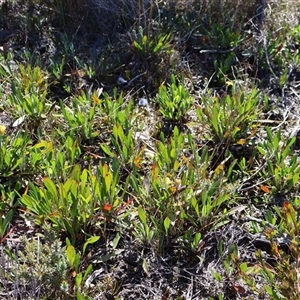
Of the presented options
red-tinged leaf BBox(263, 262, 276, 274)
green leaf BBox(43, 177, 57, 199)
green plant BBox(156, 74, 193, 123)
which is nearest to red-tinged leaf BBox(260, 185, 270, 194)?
red-tinged leaf BBox(263, 262, 276, 274)

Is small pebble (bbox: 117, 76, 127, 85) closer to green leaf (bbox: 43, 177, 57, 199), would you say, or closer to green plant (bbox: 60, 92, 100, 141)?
green plant (bbox: 60, 92, 100, 141)

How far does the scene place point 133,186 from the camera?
2.56 metres

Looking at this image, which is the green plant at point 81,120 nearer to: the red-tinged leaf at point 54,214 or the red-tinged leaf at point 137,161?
the red-tinged leaf at point 137,161

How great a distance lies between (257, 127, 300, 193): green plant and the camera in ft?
8.92

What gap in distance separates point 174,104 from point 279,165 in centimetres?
81

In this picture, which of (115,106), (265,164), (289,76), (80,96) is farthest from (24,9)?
(265,164)

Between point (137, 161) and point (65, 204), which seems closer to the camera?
A: point (65, 204)

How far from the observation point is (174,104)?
3.18 metres

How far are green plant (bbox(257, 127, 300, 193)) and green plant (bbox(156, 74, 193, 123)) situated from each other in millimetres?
564

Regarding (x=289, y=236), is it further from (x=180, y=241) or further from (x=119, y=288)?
(x=119, y=288)

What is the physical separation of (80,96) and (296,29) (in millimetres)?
1920

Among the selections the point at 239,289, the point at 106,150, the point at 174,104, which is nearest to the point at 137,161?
the point at 106,150

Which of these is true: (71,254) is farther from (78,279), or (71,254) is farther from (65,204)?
(65,204)

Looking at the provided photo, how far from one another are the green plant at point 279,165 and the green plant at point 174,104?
0.56 metres
